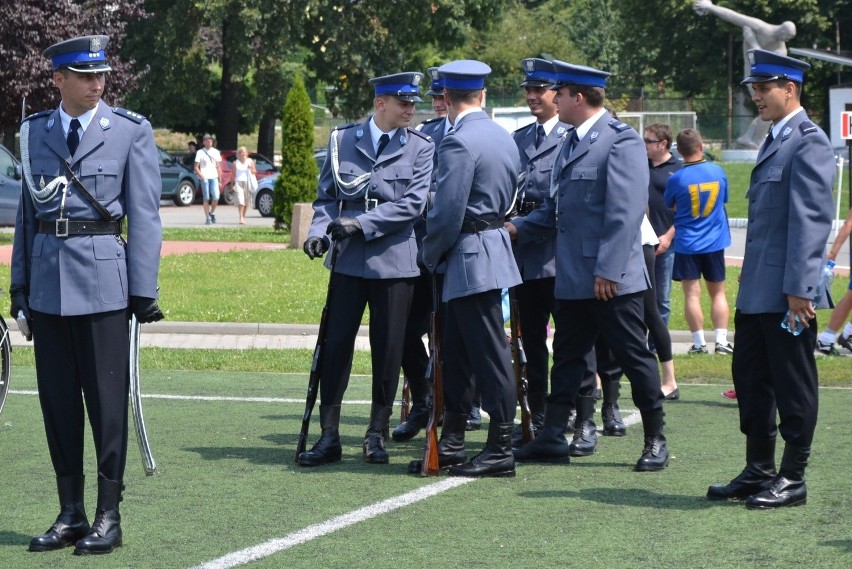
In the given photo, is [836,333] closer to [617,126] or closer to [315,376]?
[617,126]

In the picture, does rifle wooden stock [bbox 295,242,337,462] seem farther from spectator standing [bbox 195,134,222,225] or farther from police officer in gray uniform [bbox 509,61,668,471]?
spectator standing [bbox 195,134,222,225]

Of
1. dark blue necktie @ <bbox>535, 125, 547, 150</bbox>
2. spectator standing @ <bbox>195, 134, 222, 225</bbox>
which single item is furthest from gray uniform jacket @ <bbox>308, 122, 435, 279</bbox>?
spectator standing @ <bbox>195, 134, 222, 225</bbox>

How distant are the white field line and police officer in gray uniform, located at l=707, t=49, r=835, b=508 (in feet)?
4.33

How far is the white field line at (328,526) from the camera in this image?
582 cm

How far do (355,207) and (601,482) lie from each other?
200cm

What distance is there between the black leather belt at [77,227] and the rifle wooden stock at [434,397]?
218 centimetres

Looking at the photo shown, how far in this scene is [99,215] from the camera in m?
6.14

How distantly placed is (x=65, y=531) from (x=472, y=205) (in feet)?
8.66

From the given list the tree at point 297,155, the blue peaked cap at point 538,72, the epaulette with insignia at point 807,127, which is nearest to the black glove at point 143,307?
the epaulette with insignia at point 807,127

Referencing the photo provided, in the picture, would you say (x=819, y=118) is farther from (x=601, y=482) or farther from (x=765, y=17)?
(x=601, y=482)

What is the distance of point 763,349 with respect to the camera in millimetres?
6875

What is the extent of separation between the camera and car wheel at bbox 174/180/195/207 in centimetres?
4094

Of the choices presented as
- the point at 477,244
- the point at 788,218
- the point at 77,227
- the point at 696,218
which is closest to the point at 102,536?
the point at 77,227

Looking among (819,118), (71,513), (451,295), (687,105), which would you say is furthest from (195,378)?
(819,118)
